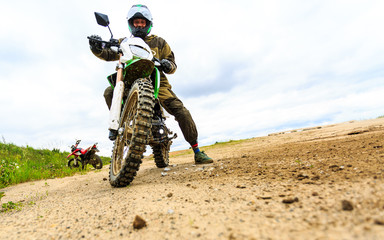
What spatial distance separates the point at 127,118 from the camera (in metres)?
3.21

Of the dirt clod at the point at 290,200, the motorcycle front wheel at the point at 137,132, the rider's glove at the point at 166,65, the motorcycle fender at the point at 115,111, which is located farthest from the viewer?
the rider's glove at the point at 166,65

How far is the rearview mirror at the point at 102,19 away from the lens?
10.2ft

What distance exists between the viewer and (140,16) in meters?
4.12

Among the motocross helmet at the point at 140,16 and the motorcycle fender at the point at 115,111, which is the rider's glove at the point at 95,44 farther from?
the motorcycle fender at the point at 115,111

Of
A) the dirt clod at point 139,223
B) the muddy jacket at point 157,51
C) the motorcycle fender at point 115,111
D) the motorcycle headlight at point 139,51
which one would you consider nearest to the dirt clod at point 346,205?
the dirt clod at point 139,223

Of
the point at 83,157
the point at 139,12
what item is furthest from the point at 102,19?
the point at 83,157

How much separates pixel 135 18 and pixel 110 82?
155cm

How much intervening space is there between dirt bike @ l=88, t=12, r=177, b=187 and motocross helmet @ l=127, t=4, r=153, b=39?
0.92 meters

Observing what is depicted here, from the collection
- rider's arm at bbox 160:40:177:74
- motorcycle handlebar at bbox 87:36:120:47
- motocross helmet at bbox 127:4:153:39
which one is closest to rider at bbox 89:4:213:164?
motocross helmet at bbox 127:4:153:39

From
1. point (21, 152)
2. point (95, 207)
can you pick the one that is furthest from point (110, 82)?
point (21, 152)

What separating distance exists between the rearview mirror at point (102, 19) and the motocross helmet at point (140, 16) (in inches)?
41.1

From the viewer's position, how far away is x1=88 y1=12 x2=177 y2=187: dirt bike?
8.11 feet

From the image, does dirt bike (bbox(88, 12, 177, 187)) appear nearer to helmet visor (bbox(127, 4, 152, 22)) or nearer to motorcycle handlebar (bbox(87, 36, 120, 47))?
motorcycle handlebar (bbox(87, 36, 120, 47))

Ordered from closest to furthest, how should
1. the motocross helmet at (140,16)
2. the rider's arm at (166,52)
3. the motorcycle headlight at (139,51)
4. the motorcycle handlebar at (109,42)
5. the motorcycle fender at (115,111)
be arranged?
the motorcycle fender at (115,111) < the motorcycle headlight at (139,51) < the motorcycle handlebar at (109,42) < the motocross helmet at (140,16) < the rider's arm at (166,52)
